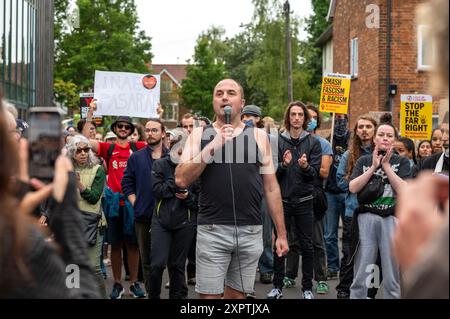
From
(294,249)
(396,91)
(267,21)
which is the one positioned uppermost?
(267,21)

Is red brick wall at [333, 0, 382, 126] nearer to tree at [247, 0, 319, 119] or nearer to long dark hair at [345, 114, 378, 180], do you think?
long dark hair at [345, 114, 378, 180]

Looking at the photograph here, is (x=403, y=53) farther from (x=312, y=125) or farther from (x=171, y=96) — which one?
(x=171, y=96)

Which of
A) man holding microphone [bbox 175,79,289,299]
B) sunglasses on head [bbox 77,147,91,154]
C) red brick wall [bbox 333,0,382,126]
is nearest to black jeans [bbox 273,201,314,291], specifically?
sunglasses on head [bbox 77,147,91,154]

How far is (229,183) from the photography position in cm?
634

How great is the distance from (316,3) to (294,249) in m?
53.9

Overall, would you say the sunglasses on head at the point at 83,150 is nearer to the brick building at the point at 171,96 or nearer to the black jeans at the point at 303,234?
the black jeans at the point at 303,234

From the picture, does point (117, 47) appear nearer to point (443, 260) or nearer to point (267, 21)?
point (267, 21)

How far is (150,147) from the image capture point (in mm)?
9422

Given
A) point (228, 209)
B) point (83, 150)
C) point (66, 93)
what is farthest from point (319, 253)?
point (66, 93)

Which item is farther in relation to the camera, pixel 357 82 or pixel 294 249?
pixel 357 82

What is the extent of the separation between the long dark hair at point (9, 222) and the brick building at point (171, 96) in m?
78.7
